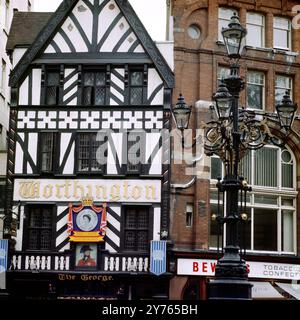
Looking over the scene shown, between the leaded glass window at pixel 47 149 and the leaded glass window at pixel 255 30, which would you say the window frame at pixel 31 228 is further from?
the leaded glass window at pixel 255 30

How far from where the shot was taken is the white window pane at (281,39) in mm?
30859

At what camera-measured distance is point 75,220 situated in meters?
27.7

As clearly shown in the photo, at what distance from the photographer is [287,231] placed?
30047 millimetres

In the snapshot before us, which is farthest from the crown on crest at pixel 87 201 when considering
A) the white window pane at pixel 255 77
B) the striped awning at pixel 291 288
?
the white window pane at pixel 255 77

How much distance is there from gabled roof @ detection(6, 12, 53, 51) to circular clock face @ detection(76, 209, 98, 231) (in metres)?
7.09

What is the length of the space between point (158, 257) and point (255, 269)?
13.5 ft

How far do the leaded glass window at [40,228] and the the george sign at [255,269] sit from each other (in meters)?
4.90

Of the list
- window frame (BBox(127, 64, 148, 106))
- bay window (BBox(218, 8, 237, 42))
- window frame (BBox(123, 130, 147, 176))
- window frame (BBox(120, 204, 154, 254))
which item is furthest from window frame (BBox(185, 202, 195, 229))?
bay window (BBox(218, 8, 237, 42))

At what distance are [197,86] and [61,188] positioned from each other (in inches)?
259

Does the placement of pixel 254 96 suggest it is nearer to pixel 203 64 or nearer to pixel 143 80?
pixel 203 64

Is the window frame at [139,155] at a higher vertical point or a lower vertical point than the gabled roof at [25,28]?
lower

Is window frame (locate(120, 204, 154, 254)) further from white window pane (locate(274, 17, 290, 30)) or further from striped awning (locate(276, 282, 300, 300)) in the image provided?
white window pane (locate(274, 17, 290, 30))
